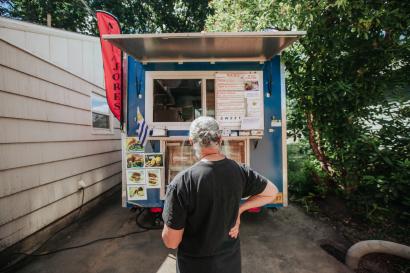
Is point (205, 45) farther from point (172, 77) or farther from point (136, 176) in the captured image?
point (136, 176)

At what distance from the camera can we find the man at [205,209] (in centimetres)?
157

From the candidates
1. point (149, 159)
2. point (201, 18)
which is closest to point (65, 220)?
point (149, 159)

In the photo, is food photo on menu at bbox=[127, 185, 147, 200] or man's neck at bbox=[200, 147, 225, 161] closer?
man's neck at bbox=[200, 147, 225, 161]

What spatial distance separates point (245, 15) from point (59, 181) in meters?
4.68

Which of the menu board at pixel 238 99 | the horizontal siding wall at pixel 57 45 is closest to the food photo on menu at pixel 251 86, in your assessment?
the menu board at pixel 238 99

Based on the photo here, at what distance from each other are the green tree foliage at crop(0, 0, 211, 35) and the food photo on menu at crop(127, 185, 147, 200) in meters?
13.6

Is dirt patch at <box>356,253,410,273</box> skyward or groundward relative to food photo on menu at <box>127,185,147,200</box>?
groundward

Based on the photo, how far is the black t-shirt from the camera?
1.56m

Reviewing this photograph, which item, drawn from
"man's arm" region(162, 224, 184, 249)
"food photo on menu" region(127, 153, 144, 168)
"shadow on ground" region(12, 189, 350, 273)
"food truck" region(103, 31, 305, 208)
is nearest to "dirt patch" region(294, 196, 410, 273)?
"shadow on ground" region(12, 189, 350, 273)

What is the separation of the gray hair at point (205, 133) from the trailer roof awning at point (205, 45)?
2.03 meters

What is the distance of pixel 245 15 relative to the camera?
5.37 metres

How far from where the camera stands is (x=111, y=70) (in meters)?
4.26

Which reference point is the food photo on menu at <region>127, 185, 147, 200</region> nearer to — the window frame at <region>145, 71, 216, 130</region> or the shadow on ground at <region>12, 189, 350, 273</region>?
the shadow on ground at <region>12, 189, 350, 273</region>

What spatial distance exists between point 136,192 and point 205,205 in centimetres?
277
